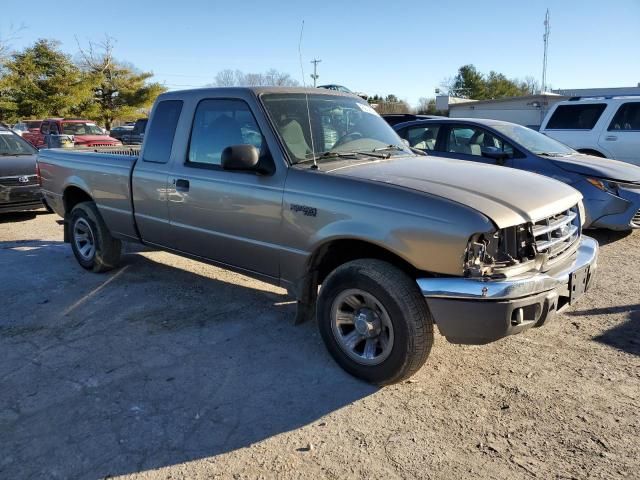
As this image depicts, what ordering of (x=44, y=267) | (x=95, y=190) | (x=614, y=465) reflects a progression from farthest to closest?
(x=44, y=267)
(x=95, y=190)
(x=614, y=465)

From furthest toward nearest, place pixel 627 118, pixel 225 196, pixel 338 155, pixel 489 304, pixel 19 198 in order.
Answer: pixel 627 118 → pixel 19 198 → pixel 225 196 → pixel 338 155 → pixel 489 304

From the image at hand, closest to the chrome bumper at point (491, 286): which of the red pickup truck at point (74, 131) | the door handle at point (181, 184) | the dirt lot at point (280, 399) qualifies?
the dirt lot at point (280, 399)

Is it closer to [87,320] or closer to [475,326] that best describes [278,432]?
[475,326]

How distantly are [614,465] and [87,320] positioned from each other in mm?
4055

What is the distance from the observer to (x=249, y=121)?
4.05 metres

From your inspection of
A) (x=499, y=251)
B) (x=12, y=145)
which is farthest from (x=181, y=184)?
(x=12, y=145)

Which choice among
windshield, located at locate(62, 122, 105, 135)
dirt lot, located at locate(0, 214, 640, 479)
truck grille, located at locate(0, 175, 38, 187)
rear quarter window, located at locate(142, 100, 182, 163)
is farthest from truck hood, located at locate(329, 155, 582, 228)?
windshield, located at locate(62, 122, 105, 135)

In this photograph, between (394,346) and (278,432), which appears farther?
(394,346)

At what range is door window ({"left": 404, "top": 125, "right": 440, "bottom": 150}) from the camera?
8.02 meters

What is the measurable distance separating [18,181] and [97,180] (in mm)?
4331

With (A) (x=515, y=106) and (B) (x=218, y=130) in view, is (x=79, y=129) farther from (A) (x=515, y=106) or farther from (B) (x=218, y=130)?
(A) (x=515, y=106)

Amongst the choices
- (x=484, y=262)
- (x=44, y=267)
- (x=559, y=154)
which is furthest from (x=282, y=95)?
(x=559, y=154)

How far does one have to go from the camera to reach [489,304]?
285 centimetres

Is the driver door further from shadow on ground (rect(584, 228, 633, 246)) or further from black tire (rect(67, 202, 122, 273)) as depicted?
black tire (rect(67, 202, 122, 273))
